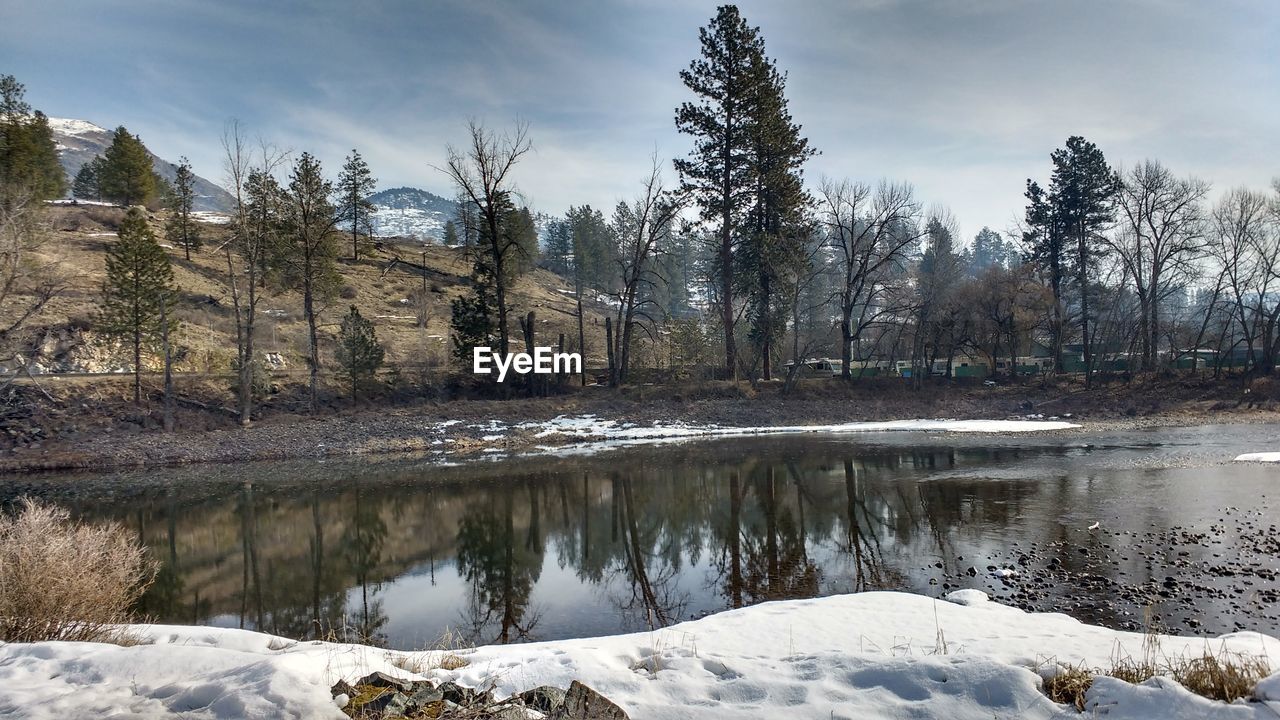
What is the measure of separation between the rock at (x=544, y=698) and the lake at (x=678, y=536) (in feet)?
10.7

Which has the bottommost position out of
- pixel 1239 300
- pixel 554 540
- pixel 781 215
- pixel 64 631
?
pixel 554 540

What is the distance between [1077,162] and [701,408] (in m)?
31.2

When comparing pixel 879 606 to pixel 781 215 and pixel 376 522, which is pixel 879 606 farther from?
pixel 781 215

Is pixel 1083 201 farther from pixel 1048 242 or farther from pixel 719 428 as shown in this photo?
Result: pixel 719 428

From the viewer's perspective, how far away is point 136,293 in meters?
32.7

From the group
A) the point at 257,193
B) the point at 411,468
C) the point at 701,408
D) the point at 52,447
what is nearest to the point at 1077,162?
the point at 701,408

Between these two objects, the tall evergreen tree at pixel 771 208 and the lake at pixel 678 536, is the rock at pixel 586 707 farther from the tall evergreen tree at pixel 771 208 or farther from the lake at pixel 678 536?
the tall evergreen tree at pixel 771 208

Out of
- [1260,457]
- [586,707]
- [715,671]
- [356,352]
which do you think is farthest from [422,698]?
[356,352]

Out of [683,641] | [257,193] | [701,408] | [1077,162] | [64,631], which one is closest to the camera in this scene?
[64,631]

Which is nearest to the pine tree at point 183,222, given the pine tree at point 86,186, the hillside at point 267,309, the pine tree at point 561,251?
the hillside at point 267,309

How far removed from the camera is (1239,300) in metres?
41.6

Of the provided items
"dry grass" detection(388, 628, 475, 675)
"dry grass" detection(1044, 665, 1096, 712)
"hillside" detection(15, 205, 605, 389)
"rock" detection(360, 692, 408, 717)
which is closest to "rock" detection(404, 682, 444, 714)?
"rock" detection(360, 692, 408, 717)

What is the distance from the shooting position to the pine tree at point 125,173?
63312 millimetres

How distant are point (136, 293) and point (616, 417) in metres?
24.0
